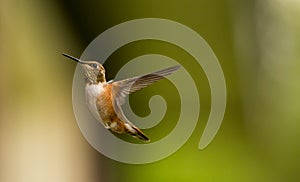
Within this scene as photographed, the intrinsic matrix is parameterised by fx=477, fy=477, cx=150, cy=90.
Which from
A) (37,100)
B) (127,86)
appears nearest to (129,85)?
(127,86)

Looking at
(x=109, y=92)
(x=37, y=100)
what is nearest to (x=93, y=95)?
(x=109, y=92)

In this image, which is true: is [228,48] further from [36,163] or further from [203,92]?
[36,163]

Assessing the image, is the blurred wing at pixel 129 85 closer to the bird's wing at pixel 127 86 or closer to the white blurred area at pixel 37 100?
the bird's wing at pixel 127 86

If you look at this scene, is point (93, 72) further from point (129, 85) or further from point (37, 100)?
point (37, 100)

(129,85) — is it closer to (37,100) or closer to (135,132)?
(135,132)

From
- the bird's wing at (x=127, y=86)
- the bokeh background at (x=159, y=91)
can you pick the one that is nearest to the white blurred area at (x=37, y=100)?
the bokeh background at (x=159, y=91)

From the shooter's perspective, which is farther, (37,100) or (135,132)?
(37,100)

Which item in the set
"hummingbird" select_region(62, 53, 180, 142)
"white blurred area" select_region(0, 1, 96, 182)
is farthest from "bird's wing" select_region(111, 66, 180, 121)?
"white blurred area" select_region(0, 1, 96, 182)
